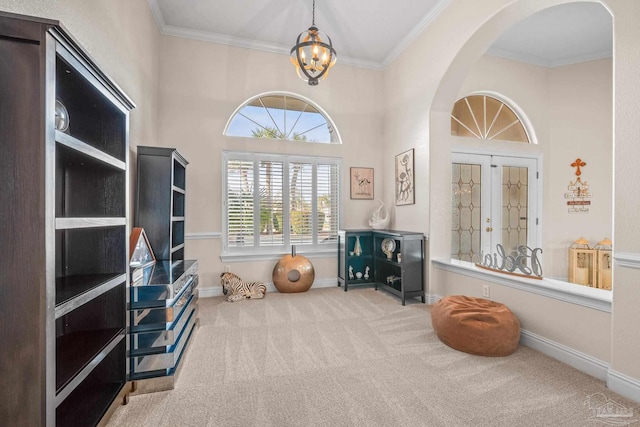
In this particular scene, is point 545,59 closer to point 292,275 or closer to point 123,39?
point 292,275

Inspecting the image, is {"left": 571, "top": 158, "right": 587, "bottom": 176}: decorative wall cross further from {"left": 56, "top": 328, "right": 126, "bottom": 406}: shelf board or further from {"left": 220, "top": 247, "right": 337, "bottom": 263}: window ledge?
{"left": 56, "top": 328, "right": 126, "bottom": 406}: shelf board

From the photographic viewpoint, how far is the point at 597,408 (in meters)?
1.71

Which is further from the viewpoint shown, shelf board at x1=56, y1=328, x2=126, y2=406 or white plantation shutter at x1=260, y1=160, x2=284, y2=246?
white plantation shutter at x1=260, y1=160, x2=284, y2=246

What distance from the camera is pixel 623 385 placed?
6.02ft

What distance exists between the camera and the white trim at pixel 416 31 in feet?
11.3

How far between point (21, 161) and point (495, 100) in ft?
17.8

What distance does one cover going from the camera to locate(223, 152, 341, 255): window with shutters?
13.7 ft

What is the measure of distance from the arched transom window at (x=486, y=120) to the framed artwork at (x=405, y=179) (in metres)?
0.87

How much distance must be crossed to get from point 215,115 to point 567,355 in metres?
4.63

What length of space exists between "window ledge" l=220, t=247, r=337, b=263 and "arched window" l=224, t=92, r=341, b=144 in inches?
69.1

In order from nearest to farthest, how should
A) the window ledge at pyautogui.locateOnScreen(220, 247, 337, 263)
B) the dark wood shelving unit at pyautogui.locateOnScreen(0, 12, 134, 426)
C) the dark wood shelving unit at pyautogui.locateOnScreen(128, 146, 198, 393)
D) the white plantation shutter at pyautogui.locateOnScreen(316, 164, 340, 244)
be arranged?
the dark wood shelving unit at pyautogui.locateOnScreen(0, 12, 134, 426)
the dark wood shelving unit at pyautogui.locateOnScreen(128, 146, 198, 393)
the window ledge at pyautogui.locateOnScreen(220, 247, 337, 263)
the white plantation shutter at pyautogui.locateOnScreen(316, 164, 340, 244)

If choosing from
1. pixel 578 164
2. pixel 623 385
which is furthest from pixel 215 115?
pixel 578 164

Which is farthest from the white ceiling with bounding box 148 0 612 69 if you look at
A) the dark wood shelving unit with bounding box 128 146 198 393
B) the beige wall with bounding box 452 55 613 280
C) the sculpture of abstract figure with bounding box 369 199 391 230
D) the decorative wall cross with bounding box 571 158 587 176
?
the sculpture of abstract figure with bounding box 369 199 391 230

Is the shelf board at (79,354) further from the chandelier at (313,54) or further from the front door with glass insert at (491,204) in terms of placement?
the front door with glass insert at (491,204)
